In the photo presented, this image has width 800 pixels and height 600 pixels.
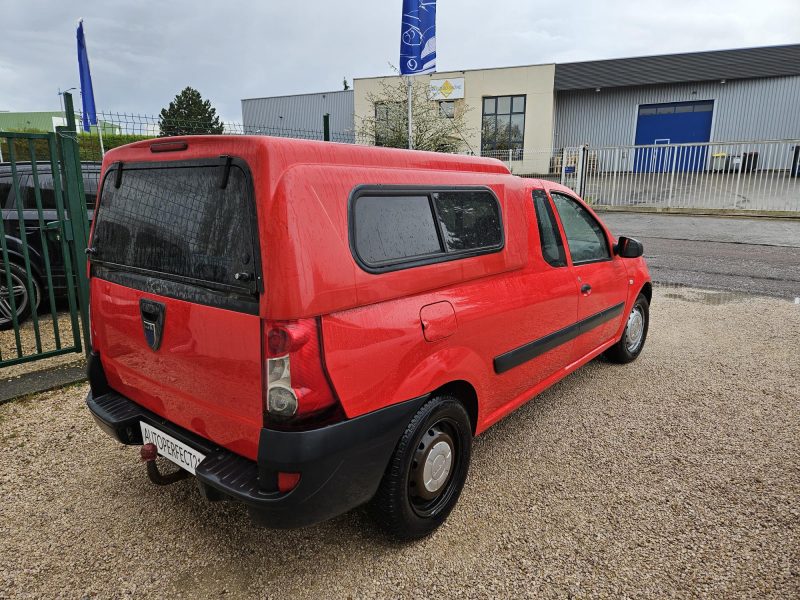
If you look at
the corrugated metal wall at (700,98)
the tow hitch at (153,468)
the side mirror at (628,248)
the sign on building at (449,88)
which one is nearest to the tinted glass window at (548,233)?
the side mirror at (628,248)

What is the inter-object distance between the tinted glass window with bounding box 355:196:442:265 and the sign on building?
26650 millimetres

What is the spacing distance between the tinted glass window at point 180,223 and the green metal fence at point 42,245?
1.86 metres

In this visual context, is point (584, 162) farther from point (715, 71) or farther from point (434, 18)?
point (715, 71)

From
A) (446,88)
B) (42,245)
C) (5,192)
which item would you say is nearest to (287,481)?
(42,245)

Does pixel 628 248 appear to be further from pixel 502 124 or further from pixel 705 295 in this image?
pixel 502 124

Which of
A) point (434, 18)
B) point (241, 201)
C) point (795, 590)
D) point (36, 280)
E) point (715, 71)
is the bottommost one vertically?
point (795, 590)

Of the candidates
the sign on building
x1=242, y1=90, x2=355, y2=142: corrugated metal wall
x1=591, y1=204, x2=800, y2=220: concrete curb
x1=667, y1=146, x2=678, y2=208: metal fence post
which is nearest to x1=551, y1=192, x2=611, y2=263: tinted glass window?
x1=591, y1=204, x2=800, y2=220: concrete curb

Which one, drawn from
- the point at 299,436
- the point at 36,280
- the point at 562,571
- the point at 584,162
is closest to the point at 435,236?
the point at 299,436

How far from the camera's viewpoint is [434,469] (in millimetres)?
2426

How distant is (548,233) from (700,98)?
2718 centimetres

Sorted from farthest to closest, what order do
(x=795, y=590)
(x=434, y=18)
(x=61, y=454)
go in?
(x=434, y=18) → (x=61, y=454) → (x=795, y=590)

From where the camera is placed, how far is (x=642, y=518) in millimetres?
2592

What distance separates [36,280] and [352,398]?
5.10 meters

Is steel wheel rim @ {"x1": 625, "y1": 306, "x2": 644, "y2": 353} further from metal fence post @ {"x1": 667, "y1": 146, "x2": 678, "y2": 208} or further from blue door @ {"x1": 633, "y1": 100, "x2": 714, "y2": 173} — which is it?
blue door @ {"x1": 633, "y1": 100, "x2": 714, "y2": 173}
